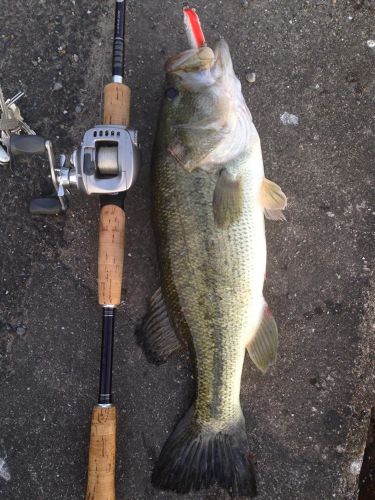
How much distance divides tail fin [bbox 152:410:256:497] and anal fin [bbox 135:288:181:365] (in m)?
0.40

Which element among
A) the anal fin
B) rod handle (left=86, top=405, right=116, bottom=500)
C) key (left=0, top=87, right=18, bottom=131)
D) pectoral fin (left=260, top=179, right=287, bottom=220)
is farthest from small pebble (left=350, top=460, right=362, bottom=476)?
key (left=0, top=87, right=18, bottom=131)

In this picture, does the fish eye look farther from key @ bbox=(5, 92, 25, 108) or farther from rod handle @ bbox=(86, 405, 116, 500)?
rod handle @ bbox=(86, 405, 116, 500)

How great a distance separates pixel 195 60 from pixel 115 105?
0.48 m

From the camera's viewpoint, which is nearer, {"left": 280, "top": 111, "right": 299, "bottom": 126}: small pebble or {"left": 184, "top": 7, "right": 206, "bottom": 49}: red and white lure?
{"left": 184, "top": 7, "right": 206, "bottom": 49}: red and white lure

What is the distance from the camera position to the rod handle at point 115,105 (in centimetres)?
250

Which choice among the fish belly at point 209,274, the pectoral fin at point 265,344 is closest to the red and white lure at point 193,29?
the fish belly at point 209,274

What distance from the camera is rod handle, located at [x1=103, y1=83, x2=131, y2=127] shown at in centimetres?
250

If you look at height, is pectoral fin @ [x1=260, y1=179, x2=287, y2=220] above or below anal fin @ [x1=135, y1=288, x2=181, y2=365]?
above

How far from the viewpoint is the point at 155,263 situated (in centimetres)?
273

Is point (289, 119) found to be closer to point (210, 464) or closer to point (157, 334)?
point (157, 334)

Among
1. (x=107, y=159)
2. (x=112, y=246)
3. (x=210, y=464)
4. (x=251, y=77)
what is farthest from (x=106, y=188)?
(x=210, y=464)

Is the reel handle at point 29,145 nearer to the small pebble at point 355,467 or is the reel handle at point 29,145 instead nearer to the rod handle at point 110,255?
the rod handle at point 110,255

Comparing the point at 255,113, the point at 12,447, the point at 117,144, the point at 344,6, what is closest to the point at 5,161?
the point at 117,144

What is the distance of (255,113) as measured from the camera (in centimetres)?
277
